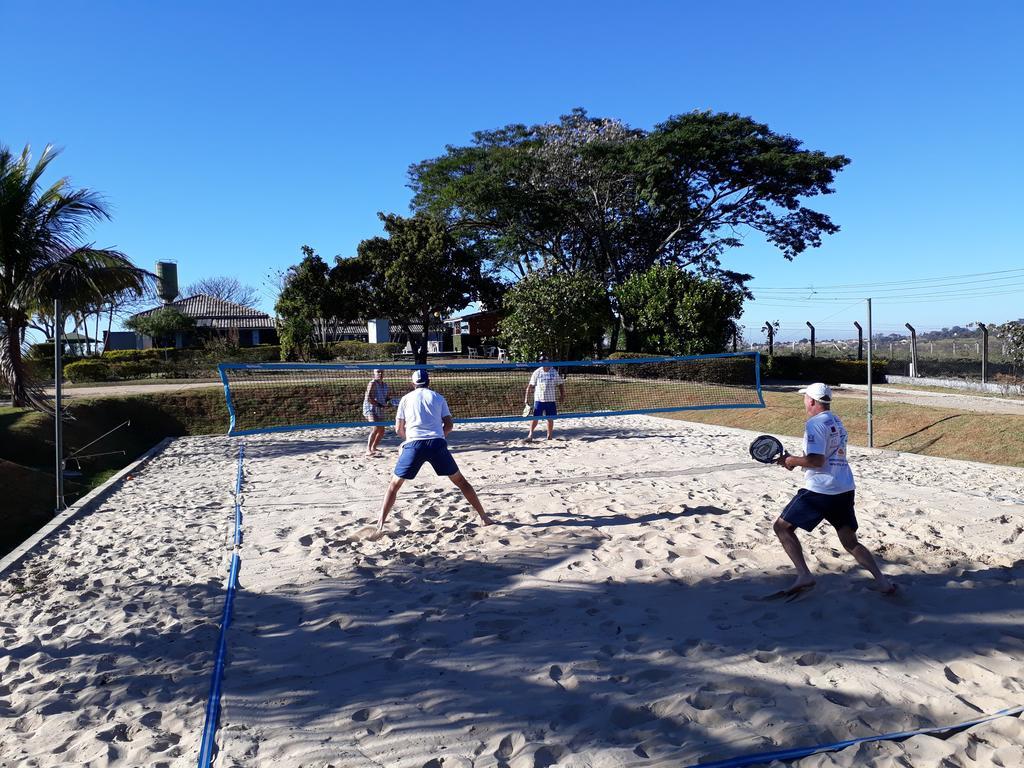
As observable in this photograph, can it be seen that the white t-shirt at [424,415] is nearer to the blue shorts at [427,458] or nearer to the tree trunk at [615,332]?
the blue shorts at [427,458]

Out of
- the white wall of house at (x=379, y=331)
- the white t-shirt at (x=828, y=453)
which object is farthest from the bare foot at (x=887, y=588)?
the white wall of house at (x=379, y=331)

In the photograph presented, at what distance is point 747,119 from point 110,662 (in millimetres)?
32070

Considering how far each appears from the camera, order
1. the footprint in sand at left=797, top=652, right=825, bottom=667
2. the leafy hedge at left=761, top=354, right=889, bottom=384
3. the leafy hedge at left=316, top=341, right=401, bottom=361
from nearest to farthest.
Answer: the footprint in sand at left=797, top=652, right=825, bottom=667, the leafy hedge at left=761, top=354, right=889, bottom=384, the leafy hedge at left=316, top=341, right=401, bottom=361

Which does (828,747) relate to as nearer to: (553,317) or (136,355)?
(553,317)

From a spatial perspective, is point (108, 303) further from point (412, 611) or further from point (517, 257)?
point (517, 257)

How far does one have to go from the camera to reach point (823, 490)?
491cm

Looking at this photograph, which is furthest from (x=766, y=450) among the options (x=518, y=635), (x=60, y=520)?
(x=60, y=520)

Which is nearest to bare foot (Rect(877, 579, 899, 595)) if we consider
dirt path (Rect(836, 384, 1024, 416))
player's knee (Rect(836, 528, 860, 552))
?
player's knee (Rect(836, 528, 860, 552))

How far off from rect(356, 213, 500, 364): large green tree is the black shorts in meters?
26.7

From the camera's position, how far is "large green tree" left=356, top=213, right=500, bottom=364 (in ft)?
101

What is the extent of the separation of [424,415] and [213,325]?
4962 cm

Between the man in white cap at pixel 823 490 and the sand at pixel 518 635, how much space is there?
208 mm

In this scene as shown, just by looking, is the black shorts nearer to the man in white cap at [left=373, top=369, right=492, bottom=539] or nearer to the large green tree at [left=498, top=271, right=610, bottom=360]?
the man in white cap at [left=373, top=369, right=492, bottom=539]

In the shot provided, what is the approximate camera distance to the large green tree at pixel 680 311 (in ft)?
81.4
